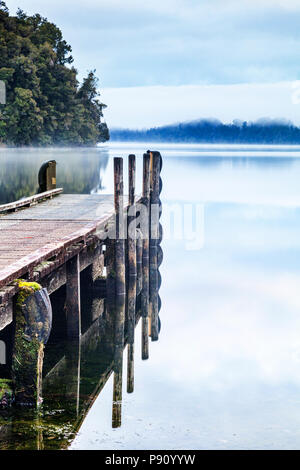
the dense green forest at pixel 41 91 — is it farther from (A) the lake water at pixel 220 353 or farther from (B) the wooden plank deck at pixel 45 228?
(B) the wooden plank deck at pixel 45 228

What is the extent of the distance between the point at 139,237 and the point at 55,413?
8974 millimetres

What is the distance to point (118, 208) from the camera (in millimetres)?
14805

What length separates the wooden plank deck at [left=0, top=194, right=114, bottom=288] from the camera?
386 inches

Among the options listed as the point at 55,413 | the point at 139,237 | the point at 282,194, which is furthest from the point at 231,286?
the point at 282,194

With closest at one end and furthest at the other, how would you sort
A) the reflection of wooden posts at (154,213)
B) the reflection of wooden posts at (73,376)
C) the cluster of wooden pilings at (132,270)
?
the reflection of wooden posts at (73,376), the cluster of wooden pilings at (132,270), the reflection of wooden posts at (154,213)

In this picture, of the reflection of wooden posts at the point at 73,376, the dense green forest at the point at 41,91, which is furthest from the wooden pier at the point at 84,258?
the dense green forest at the point at 41,91

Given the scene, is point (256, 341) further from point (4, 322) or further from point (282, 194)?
point (282, 194)

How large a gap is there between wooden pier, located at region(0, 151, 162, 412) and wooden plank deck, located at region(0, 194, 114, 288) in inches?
0.4

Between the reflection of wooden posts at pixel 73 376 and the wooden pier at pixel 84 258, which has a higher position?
the wooden pier at pixel 84 258

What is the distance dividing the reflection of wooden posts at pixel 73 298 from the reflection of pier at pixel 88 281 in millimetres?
15

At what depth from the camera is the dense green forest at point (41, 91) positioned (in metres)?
84.4

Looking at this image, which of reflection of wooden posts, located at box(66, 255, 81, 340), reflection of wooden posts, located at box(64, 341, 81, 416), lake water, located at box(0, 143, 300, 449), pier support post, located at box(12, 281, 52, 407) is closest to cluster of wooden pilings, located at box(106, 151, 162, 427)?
lake water, located at box(0, 143, 300, 449)

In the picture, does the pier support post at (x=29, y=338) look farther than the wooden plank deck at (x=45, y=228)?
No

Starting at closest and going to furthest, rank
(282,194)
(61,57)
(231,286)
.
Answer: (231,286), (282,194), (61,57)
